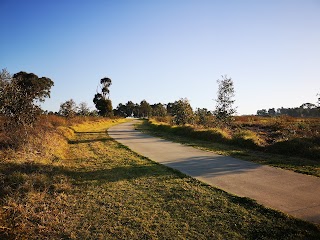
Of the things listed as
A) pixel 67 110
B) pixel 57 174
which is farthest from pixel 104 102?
pixel 57 174

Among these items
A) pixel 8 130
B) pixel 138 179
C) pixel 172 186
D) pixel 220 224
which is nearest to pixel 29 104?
pixel 8 130

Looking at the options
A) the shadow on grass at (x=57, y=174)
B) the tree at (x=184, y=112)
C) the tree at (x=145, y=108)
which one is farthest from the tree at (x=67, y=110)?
the tree at (x=145, y=108)

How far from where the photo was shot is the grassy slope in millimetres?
4152

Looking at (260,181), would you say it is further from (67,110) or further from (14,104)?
(67,110)

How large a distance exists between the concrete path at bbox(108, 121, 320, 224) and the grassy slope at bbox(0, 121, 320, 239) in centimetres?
42

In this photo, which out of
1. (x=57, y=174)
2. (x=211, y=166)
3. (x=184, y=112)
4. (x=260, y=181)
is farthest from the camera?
(x=184, y=112)

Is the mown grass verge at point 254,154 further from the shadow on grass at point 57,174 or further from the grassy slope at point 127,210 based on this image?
the shadow on grass at point 57,174

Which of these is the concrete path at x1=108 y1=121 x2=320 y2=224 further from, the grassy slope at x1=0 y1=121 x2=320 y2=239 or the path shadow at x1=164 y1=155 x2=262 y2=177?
the grassy slope at x1=0 y1=121 x2=320 y2=239

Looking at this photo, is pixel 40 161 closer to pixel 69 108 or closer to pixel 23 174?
pixel 23 174

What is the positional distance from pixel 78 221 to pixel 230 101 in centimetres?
1594

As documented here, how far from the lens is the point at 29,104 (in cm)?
1248

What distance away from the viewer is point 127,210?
5.13 metres

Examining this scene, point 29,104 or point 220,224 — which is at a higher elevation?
point 29,104

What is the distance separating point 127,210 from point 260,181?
12.3ft
